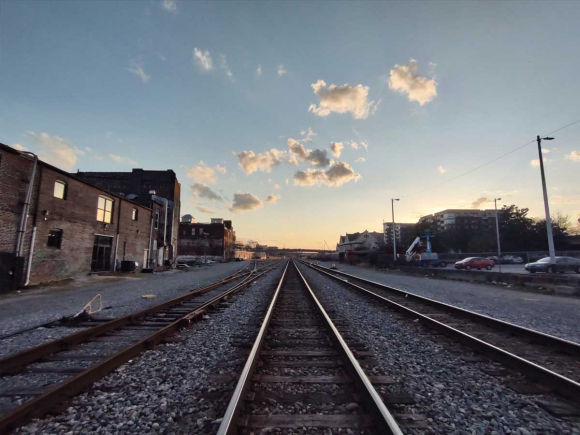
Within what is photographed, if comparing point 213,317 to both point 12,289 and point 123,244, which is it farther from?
point 123,244

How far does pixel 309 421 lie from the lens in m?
2.85

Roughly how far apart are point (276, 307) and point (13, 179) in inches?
605

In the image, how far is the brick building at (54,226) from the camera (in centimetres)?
1412

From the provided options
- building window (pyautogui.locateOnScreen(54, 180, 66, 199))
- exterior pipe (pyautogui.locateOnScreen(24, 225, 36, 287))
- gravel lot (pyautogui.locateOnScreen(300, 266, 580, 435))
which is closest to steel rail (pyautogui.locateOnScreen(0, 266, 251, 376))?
gravel lot (pyautogui.locateOnScreen(300, 266, 580, 435))

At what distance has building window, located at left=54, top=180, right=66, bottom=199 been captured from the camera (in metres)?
17.3

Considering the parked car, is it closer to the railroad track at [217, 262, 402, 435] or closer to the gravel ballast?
the railroad track at [217, 262, 402, 435]

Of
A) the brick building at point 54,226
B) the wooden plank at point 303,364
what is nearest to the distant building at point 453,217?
the brick building at point 54,226

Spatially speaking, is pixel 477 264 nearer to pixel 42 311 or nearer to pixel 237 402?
pixel 237 402

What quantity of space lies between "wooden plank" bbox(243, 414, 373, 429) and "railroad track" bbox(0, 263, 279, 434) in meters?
2.21

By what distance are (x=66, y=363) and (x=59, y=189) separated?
57.2 ft

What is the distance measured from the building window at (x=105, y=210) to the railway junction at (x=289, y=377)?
16448 mm

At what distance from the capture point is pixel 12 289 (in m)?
13.6

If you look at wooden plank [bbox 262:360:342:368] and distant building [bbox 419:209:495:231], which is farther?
distant building [bbox 419:209:495:231]

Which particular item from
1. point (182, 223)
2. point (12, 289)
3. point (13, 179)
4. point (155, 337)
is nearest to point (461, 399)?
point (155, 337)
